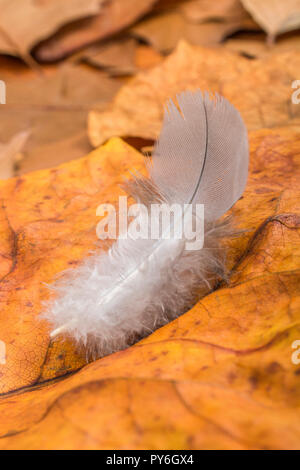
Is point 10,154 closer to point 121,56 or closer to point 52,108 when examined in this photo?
point 52,108

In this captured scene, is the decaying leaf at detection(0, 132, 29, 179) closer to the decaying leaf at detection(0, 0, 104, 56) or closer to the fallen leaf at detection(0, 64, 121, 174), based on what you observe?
the fallen leaf at detection(0, 64, 121, 174)

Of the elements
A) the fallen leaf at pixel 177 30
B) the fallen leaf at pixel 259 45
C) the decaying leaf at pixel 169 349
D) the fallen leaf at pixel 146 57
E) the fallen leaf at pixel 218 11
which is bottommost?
the decaying leaf at pixel 169 349

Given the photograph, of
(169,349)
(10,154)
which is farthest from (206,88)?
(169,349)

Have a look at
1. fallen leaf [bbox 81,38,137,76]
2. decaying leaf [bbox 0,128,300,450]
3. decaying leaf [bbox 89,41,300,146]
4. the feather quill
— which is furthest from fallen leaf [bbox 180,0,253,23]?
the feather quill

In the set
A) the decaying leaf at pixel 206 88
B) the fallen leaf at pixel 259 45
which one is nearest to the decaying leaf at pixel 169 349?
the decaying leaf at pixel 206 88

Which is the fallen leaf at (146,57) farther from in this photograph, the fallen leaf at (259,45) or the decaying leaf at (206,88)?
the decaying leaf at (206,88)
